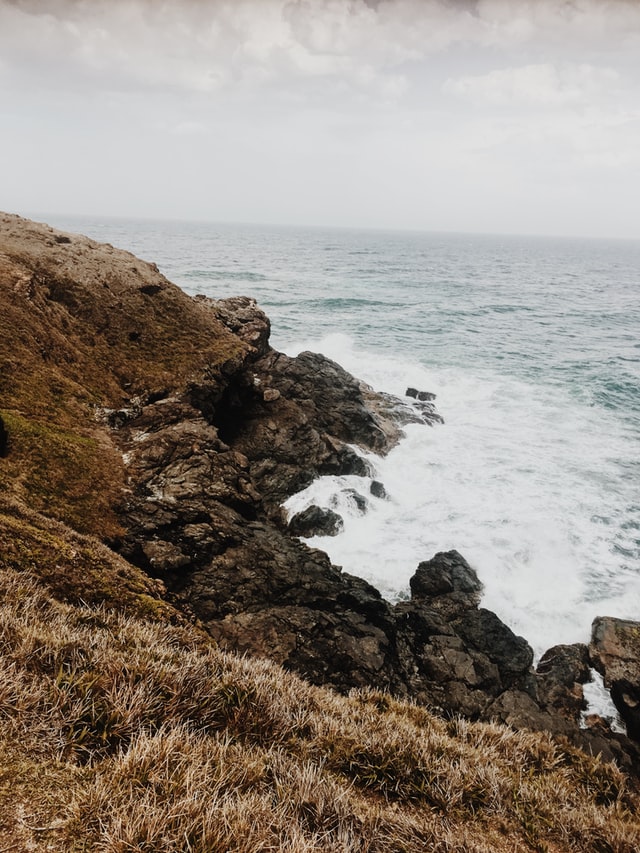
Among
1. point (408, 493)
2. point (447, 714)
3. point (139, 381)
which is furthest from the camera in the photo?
point (408, 493)

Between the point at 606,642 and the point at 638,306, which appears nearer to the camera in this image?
the point at 606,642

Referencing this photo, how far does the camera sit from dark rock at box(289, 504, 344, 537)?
18.1m

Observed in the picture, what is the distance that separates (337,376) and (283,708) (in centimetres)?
2493

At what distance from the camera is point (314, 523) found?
18.3 m

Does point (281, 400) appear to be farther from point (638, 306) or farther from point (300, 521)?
point (638, 306)

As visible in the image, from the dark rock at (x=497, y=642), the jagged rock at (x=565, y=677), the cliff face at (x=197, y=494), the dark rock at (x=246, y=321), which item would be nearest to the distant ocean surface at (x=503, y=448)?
the jagged rock at (x=565, y=677)

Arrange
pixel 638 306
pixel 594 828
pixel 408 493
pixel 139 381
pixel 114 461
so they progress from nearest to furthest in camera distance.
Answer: pixel 594 828, pixel 114 461, pixel 139 381, pixel 408 493, pixel 638 306

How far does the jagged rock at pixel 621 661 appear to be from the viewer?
12227 millimetres

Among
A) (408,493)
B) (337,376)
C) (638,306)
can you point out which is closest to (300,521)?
(408,493)

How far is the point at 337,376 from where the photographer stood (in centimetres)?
2903

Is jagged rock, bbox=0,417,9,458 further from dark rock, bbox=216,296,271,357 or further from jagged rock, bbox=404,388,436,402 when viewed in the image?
jagged rock, bbox=404,388,436,402

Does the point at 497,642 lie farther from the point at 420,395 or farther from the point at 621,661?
the point at 420,395

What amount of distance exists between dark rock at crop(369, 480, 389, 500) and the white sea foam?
0.35 metres

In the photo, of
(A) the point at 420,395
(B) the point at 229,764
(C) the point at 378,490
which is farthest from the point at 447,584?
(A) the point at 420,395
